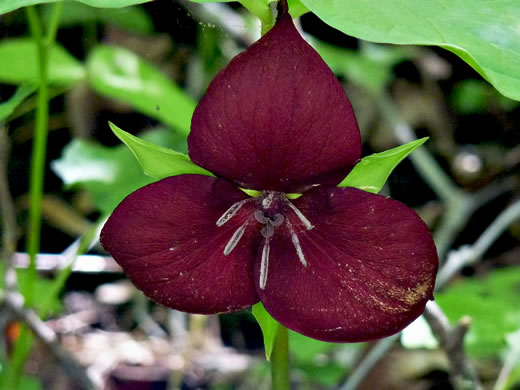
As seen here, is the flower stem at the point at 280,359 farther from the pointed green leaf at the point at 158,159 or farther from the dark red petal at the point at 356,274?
the pointed green leaf at the point at 158,159

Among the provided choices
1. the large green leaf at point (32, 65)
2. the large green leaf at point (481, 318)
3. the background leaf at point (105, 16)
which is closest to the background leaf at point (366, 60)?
the background leaf at point (105, 16)

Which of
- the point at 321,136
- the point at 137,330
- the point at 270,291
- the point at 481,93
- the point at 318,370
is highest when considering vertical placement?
the point at 321,136

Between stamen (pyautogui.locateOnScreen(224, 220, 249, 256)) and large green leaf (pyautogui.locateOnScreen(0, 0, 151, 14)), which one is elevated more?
large green leaf (pyautogui.locateOnScreen(0, 0, 151, 14))

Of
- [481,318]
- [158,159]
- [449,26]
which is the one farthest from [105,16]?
[449,26]

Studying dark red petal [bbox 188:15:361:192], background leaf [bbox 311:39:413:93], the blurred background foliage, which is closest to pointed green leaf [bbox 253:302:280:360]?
dark red petal [bbox 188:15:361:192]

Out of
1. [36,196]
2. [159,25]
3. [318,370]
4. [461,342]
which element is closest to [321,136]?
[461,342]

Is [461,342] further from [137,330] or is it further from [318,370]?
[137,330]

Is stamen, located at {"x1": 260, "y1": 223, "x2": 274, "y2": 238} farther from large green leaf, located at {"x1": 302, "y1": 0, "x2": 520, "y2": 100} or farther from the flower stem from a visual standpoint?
large green leaf, located at {"x1": 302, "y1": 0, "x2": 520, "y2": 100}

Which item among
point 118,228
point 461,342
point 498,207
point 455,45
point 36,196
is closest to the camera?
point 455,45
